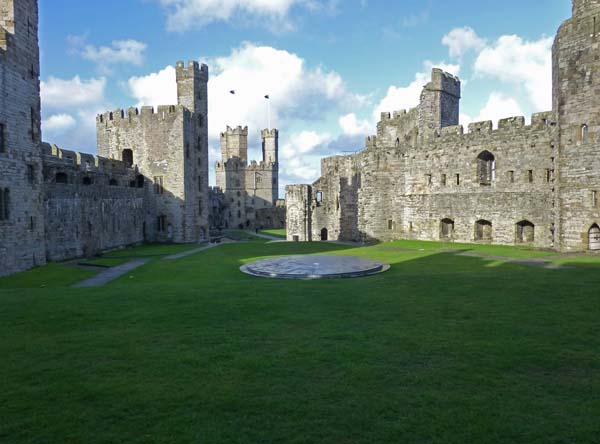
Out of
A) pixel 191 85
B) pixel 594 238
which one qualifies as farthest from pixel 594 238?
pixel 191 85

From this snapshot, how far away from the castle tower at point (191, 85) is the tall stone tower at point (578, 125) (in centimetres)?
3110

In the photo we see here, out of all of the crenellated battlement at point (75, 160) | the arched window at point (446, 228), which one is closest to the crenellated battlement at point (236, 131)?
the crenellated battlement at point (75, 160)

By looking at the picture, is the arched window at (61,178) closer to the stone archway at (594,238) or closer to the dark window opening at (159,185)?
the dark window opening at (159,185)

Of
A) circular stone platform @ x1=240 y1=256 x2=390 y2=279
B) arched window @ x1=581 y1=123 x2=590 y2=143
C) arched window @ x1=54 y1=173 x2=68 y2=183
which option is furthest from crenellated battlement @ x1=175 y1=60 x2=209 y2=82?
arched window @ x1=581 y1=123 x2=590 y2=143

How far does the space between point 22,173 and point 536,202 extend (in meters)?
28.0

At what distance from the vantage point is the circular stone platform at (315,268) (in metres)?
16.7

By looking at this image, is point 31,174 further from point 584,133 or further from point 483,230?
point 584,133

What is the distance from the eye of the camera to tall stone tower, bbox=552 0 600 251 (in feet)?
73.5

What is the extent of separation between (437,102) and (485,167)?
6.20 m

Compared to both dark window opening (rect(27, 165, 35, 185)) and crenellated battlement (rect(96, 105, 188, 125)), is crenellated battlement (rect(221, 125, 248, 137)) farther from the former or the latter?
dark window opening (rect(27, 165, 35, 185))

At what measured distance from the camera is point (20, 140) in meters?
21.4

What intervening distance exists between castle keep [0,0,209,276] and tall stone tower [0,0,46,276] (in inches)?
1.8

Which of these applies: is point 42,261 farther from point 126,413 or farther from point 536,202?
point 536,202

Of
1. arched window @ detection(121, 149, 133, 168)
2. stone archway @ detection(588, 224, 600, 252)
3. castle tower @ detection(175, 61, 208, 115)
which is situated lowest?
stone archway @ detection(588, 224, 600, 252)
